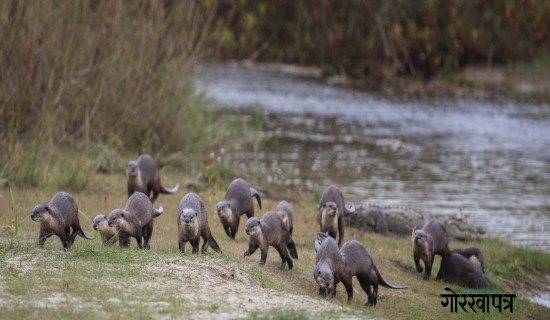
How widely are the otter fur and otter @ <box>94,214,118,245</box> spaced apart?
216 cm

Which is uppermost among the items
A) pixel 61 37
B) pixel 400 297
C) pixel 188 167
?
pixel 61 37

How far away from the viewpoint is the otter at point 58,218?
24.3 ft

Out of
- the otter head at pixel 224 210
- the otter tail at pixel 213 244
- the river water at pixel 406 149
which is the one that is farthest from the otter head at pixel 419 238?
the river water at pixel 406 149

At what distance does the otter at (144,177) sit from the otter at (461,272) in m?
3.71

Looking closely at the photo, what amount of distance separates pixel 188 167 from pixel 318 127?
742cm

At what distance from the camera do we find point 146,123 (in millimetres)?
14445

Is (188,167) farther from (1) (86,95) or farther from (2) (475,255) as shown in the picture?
(2) (475,255)

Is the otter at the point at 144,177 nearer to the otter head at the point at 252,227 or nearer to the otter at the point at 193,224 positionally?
the otter at the point at 193,224

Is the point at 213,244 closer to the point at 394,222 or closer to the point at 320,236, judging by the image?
the point at 320,236

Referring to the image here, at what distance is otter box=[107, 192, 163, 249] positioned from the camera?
7.54 m

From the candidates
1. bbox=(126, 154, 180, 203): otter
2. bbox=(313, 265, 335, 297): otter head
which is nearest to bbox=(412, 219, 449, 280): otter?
bbox=(313, 265, 335, 297): otter head

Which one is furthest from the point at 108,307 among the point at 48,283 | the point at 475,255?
the point at 475,255

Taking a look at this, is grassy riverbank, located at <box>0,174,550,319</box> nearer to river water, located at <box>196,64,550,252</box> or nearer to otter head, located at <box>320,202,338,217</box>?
otter head, located at <box>320,202,338,217</box>

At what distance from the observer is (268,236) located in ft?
26.1
